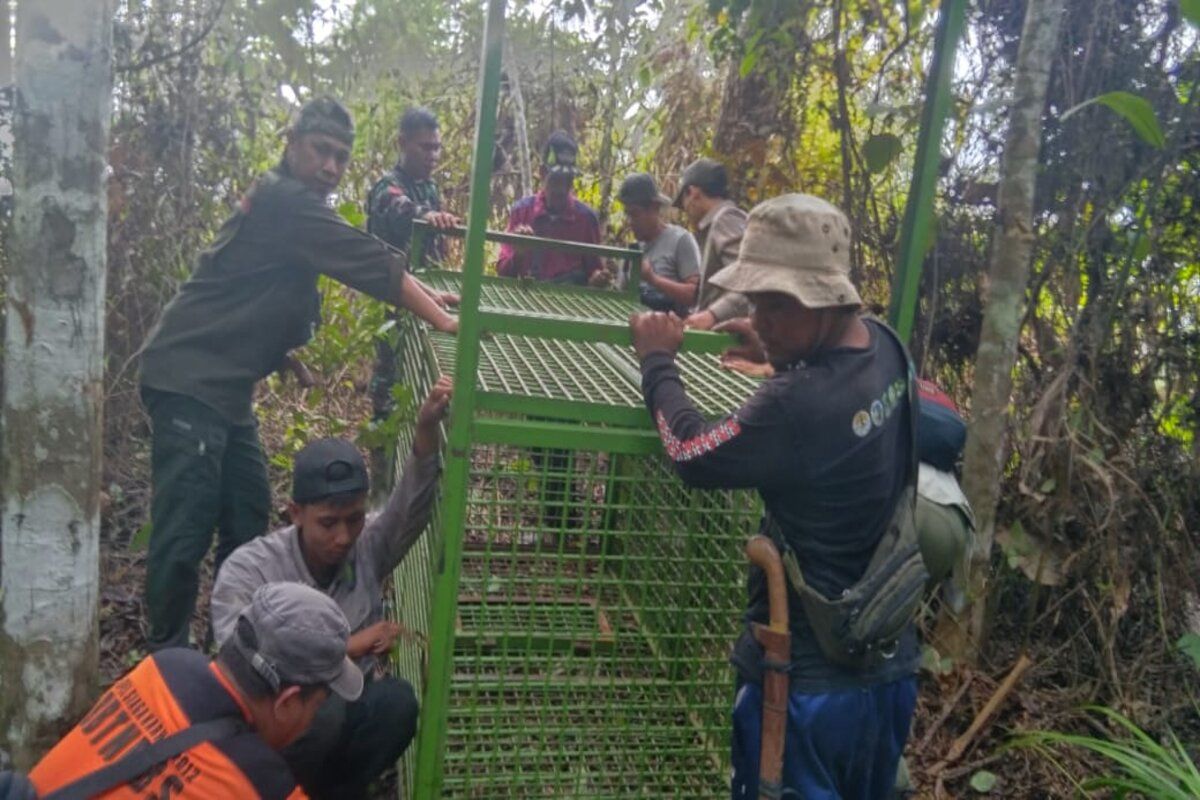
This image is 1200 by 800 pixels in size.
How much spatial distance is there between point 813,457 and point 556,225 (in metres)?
3.97

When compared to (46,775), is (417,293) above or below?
above

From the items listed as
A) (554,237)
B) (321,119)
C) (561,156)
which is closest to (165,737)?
(321,119)

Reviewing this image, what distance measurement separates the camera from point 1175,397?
4180 mm

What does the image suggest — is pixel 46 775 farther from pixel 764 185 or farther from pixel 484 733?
pixel 764 185

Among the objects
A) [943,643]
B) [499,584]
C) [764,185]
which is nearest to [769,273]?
[499,584]

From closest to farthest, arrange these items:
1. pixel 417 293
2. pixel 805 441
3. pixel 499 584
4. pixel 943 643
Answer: pixel 805 441
pixel 417 293
pixel 499 584
pixel 943 643

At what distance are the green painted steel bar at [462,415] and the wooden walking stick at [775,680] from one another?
0.71 meters

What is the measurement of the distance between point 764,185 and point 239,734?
14.3ft

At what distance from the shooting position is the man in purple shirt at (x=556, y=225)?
5629 mm

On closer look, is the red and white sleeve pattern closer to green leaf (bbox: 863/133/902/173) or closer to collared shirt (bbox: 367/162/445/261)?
green leaf (bbox: 863/133/902/173)

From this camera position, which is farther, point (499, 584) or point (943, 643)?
point (943, 643)

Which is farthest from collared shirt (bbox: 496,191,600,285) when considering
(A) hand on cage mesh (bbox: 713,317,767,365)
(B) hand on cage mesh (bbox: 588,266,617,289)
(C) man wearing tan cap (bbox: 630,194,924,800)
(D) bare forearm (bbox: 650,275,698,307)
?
(C) man wearing tan cap (bbox: 630,194,924,800)

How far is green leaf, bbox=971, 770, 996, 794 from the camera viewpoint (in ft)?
11.4

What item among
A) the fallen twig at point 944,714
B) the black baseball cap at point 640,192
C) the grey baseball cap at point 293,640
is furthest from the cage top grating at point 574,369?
the fallen twig at point 944,714
